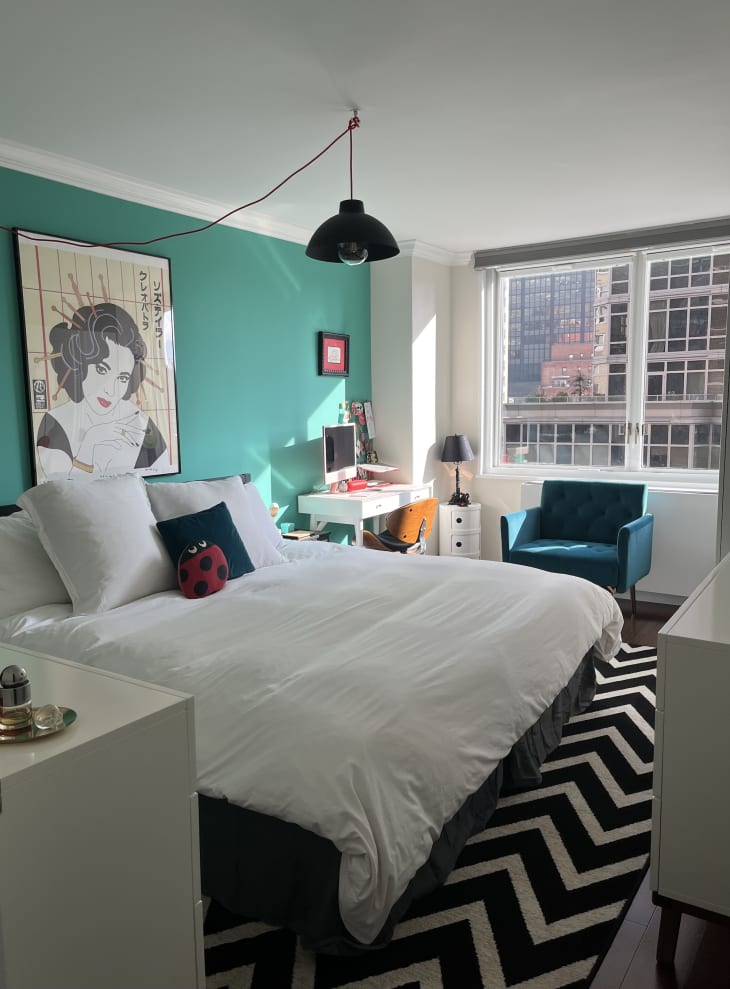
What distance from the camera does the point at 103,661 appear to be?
235 centimetres

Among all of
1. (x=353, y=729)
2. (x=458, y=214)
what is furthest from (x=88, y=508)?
(x=458, y=214)

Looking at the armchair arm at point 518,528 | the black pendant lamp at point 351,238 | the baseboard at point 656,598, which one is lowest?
the baseboard at point 656,598

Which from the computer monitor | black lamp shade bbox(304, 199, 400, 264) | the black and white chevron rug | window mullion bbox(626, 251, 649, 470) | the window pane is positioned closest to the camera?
the black and white chevron rug

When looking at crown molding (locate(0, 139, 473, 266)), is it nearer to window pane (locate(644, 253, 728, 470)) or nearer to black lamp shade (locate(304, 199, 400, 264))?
black lamp shade (locate(304, 199, 400, 264))

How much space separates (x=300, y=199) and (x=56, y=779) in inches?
139

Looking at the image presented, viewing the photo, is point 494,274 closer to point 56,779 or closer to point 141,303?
point 141,303

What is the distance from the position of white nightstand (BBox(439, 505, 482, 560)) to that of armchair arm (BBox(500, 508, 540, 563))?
1.93 ft

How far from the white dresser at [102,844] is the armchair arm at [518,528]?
11.7ft

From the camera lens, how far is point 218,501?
3432 mm

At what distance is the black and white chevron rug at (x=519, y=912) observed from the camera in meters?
1.79

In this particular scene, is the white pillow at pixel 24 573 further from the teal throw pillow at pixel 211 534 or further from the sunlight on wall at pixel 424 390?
the sunlight on wall at pixel 424 390

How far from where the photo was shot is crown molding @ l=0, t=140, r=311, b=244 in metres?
3.17

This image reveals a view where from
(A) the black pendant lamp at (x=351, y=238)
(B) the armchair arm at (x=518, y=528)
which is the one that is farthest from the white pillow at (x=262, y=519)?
(B) the armchair arm at (x=518, y=528)

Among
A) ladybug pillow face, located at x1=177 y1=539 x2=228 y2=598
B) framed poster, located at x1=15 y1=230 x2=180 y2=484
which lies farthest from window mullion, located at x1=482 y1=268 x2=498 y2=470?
ladybug pillow face, located at x1=177 y1=539 x2=228 y2=598
